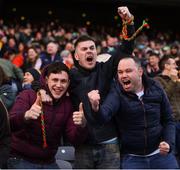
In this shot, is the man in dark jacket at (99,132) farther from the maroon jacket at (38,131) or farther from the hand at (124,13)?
the maroon jacket at (38,131)

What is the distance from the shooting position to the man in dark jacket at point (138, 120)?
4.41 metres

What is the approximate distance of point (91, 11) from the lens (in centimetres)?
2528

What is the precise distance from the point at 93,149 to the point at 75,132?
0.30 meters

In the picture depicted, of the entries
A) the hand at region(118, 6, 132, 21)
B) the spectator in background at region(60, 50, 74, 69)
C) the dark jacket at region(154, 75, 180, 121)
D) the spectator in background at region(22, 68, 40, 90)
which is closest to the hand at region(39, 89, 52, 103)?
the hand at region(118, 6, 132, 21)

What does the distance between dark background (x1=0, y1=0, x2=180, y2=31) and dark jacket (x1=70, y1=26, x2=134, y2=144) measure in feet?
57.2

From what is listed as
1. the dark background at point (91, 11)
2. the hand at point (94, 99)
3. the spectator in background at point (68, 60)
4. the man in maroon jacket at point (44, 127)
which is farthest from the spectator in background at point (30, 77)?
the dark background at point (91, 11)

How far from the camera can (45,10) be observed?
24188 mm

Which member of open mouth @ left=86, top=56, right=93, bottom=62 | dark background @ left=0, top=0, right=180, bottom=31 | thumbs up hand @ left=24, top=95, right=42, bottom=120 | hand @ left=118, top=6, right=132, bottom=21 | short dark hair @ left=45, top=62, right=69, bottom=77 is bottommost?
thumbs up hand @ left=24, top=95, right=42, bottom=120

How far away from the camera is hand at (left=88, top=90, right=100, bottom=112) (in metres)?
3.94

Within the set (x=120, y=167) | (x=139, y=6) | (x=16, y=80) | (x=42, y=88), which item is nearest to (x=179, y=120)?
(x=120, y=167)

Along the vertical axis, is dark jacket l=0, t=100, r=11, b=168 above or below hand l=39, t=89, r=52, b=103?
below

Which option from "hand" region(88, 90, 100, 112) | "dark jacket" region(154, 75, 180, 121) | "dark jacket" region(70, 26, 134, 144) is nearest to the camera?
"hand" region(88, 90, 100, 112)

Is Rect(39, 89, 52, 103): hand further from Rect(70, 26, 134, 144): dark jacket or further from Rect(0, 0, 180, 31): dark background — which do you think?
Rect(0, 0, 180, 31): dark background

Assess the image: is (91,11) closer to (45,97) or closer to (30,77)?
(30,77)
